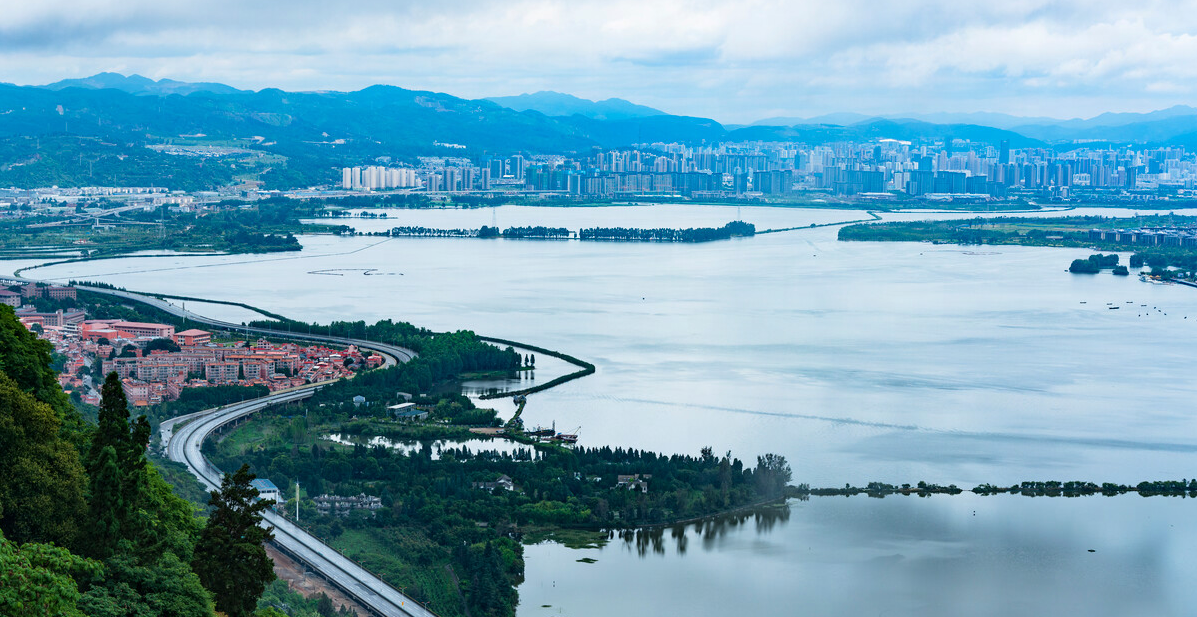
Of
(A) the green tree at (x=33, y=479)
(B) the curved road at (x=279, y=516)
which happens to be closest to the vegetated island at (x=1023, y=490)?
(B) the curved road at (x=279, y=516)

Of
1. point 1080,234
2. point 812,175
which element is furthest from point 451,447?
point 812,175

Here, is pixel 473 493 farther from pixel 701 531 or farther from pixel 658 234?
pixel 658 234

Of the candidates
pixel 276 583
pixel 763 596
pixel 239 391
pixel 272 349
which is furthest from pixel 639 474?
pixel 272 349

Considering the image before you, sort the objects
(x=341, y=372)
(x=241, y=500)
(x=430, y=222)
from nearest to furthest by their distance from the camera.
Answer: (x=241, y=500), (x=341, y=372), (x=430, y=222)

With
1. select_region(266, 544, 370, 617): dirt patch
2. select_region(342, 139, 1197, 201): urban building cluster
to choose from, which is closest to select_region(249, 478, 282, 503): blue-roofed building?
select_region(266, 544, 370, 617): dirt patch

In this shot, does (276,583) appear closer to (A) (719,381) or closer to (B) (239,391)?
(B) (239,391)

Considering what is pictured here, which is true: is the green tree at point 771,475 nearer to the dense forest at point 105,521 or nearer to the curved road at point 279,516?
the curved road at point 279,516
